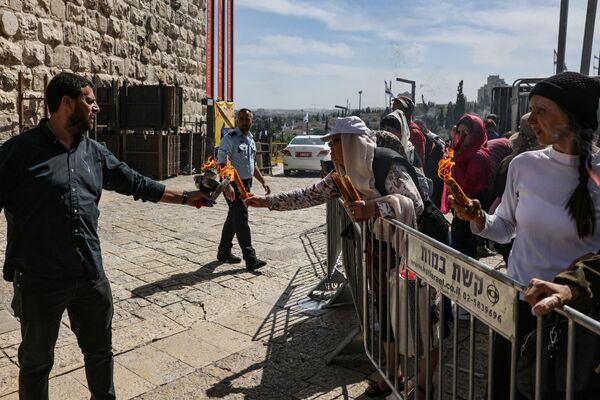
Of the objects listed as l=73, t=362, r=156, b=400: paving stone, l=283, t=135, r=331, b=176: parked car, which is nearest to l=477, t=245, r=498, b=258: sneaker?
l=73, t=362, r=156, b=400: paving stone

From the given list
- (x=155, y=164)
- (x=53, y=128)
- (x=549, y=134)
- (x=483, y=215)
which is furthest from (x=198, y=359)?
(x=155, y=164)

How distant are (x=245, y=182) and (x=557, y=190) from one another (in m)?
5.28

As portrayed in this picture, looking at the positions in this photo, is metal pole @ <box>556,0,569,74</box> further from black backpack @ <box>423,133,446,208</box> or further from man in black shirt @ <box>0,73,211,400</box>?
man in black shirt @ <box>0,73,211,400</box>

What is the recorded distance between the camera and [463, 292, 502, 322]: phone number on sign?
2.08m

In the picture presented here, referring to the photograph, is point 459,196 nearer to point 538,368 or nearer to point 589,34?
point 538,368

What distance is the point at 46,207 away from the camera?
2828mm

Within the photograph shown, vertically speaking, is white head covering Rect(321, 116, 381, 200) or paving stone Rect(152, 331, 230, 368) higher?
white head covering Rect(321, 116, 381, 200)

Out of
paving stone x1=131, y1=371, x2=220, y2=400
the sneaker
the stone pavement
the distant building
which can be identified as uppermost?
the distant building

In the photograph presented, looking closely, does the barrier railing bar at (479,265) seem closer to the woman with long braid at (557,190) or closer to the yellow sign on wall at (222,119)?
the woman with long braid at (557,190)

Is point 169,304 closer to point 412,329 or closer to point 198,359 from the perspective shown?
point 198,359

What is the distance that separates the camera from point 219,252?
7.08 m

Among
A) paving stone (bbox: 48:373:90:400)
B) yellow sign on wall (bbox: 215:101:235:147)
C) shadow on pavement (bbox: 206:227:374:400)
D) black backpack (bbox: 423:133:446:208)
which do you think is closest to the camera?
paving stone (bbox: 48:373:90:400)

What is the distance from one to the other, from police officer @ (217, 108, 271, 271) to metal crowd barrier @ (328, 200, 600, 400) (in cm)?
234

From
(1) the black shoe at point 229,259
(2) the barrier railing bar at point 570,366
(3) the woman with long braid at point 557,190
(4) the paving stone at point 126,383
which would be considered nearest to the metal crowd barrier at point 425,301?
(2) the barrier railing bar at point 570,366
